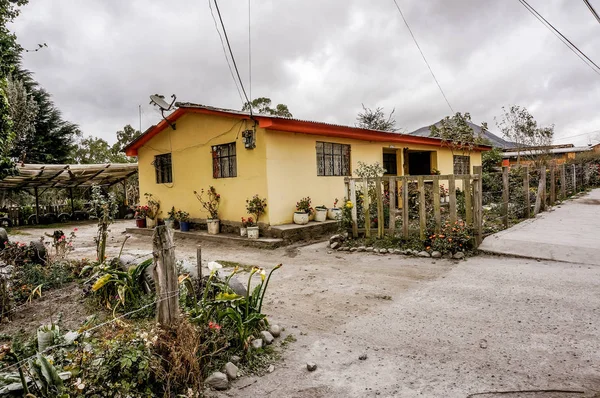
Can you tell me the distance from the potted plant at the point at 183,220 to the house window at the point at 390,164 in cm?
794

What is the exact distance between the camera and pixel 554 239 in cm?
655

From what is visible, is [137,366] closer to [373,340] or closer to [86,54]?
[373,340]

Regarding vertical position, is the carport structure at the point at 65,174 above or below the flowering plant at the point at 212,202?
above

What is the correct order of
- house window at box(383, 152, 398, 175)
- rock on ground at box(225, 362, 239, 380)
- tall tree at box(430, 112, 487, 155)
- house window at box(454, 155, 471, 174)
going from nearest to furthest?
rock on ground at box(225, 362, 239, 380), tall tree at box(430, 112, 487, 155), house window at box(383, 152, 398, 175), house window at box(454, 155, 471, 174)

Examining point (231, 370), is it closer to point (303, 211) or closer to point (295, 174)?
point (303, 211)

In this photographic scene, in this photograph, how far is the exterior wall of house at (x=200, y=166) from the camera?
9133mm

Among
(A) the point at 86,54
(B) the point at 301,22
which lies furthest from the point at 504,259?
(A) the point at 86,54

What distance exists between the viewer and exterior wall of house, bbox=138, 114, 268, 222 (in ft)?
30.0

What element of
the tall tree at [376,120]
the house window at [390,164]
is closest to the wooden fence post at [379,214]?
the house window at [390,164]

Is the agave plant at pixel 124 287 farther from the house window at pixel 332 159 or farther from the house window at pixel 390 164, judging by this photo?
the house window at pixel 390 164

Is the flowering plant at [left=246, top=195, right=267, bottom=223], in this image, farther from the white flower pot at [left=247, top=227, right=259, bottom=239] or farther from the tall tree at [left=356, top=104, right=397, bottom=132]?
the tall tree at [left=356, top=104, right=397, bottom=132]

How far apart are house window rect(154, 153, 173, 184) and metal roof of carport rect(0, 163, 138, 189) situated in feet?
11.2

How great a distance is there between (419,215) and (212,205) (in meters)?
6.04

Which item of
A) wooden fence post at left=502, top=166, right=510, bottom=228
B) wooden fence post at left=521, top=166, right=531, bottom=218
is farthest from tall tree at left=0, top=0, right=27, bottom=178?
wooden fence post at left=521, top=166, right=531, bottom=218
